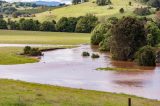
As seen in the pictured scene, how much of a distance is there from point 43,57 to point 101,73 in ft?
91.3

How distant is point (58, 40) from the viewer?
139m

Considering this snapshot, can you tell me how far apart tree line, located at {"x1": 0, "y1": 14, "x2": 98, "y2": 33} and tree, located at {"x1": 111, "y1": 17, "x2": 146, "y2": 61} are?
252ft

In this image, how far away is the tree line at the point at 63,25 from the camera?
176375mm

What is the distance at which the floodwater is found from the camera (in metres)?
56.5

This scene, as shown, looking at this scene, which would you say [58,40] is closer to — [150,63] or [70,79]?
[150,63]

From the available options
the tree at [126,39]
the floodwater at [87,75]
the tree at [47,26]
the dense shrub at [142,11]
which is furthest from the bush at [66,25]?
the floodwater at [87,75]

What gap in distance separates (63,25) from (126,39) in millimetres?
84380

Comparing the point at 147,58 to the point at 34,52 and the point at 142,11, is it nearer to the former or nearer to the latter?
the point at 34,52

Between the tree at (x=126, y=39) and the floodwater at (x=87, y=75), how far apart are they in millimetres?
2935

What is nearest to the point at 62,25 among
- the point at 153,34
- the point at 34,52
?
the point at 153,34

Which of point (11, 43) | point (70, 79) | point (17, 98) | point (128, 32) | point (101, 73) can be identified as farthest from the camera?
point (11, 43)

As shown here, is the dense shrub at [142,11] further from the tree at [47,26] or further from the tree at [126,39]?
the tree at [126,39]

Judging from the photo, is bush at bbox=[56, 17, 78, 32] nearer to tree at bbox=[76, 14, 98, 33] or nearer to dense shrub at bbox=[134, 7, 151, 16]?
tree at bbox=[76, 14, 98, 33]

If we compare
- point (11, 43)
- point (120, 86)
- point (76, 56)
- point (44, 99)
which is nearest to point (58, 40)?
point (11, 43)
